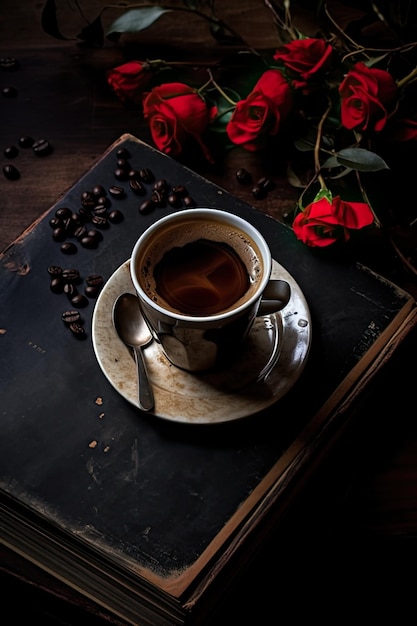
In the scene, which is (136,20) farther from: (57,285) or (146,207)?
(57,285)

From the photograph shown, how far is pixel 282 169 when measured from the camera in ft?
5.18

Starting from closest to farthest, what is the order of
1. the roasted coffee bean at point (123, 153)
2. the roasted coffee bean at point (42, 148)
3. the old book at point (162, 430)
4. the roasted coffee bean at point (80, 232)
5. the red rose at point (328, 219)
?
the old book at point (162, 430) → the red rose at point (328, 219) → the roasted coffee bean at point (80, 232) → the roasted coffee bean at point (123, 153) → the roasted coffee bean at point (42, 148)

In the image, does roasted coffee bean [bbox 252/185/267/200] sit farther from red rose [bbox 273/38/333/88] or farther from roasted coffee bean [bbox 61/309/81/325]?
roasted coffee bean [bbox 61/309/81/325]

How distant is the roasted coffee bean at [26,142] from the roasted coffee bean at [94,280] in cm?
42

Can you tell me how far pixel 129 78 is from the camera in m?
1.56

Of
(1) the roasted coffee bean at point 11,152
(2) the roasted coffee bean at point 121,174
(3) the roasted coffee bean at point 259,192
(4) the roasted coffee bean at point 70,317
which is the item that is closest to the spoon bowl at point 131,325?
(4) the roasted coffee bean at point 70,317

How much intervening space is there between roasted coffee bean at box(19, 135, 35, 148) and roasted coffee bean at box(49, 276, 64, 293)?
0.41m

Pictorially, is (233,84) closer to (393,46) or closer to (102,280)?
(393,46)

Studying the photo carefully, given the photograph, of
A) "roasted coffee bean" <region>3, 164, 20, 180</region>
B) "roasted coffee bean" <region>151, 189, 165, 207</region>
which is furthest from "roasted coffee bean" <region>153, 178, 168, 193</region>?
"roasted coffee bean" <region>3, 164, 20, 180</region>

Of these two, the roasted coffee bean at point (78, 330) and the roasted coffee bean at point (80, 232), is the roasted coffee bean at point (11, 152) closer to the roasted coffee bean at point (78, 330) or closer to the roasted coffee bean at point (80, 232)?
the roasted coffee bean at point (80, 232)

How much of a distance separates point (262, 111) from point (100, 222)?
14.7 inches

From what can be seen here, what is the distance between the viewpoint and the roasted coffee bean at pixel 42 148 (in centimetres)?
159

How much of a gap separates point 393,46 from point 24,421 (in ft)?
3.65

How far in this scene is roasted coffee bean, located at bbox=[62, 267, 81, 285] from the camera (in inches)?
52.8
